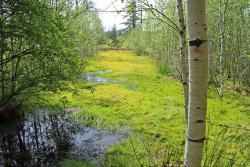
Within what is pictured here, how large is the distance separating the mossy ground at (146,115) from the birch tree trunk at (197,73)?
3.47 m

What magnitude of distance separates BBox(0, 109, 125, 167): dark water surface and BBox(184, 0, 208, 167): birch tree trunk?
642cm

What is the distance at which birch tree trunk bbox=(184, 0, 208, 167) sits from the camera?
Answer: 7.04 feet

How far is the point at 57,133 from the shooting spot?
35.7 feet

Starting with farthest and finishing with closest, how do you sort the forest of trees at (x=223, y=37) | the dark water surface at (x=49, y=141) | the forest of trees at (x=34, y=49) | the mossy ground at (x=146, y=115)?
the forest of trees at (x=223, y=37)
the forest of trees at (x=34, y=49)
the dark water surface at (x=49, y=141)
the mossy ground at (x=146, y=115)

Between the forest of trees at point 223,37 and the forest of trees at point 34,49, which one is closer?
the forest of trees at point 34,49

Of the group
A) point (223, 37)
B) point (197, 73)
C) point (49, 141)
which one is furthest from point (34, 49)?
point (223, 37)

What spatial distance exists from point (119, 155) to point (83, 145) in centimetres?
180

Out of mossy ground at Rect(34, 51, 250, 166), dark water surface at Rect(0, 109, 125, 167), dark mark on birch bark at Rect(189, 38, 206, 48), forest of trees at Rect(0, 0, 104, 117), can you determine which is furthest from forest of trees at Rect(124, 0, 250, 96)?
dark mark on birch bark at Rect(189, 38, 206, 48)

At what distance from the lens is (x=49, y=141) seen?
1002 centimetres

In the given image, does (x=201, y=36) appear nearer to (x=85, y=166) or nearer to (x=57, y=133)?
(x=85, y=166)

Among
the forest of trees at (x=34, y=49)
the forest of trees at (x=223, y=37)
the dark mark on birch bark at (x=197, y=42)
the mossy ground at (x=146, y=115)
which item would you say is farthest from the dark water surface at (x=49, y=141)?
the dark mark on birch bark at (x=197, y=42)

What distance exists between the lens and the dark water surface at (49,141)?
8.55m

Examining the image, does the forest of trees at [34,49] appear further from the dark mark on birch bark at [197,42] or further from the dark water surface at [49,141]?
the dark mark on birch bark at [197,42]

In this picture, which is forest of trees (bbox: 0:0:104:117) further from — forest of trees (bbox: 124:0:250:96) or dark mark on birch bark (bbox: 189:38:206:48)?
dark mark on birch bark (bbox: 189:38:206:48)
